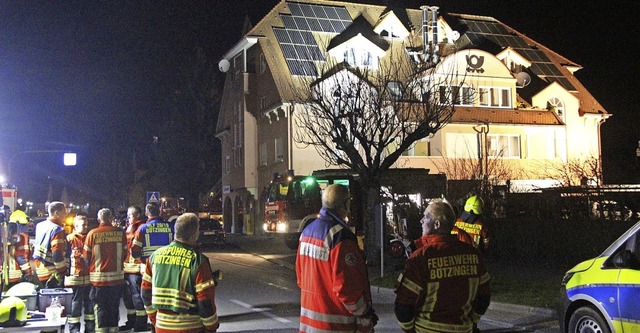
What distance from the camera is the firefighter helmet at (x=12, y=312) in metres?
7.36

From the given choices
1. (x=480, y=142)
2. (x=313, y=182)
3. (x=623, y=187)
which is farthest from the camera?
(x=480, y=142)

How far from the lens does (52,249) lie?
10234mm

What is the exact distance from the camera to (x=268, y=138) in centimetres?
4197

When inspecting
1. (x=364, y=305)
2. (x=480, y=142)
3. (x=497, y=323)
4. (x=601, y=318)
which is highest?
(x=480, y=142)

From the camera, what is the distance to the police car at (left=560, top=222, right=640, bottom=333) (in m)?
7.09

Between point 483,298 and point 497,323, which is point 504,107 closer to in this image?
point 497,323

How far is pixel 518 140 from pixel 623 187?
70.5 ft

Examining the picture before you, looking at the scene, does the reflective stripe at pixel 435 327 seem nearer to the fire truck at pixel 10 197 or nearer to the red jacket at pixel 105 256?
the red jacket at pixel 105 256

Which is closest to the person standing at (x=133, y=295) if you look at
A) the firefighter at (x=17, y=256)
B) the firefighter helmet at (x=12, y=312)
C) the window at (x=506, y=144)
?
the firefighter at (x=17, y=256)

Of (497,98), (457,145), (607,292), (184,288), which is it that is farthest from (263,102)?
(184,288)

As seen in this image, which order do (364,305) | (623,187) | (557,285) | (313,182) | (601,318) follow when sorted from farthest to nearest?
1. (313,182)
2. (623,187)
3. (557,285)
4. (601,318)
5. (364,305)

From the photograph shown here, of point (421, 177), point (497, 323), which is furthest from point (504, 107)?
point (497, 323)

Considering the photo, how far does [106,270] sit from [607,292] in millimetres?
6250

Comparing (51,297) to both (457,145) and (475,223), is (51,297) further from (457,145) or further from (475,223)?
(457,145)
